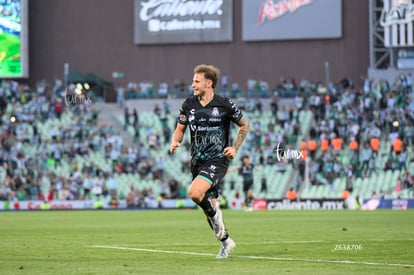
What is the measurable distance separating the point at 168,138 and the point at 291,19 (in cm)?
1086

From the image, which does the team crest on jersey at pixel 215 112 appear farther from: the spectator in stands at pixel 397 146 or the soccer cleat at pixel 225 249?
the spectator in stands at pixel 397 146

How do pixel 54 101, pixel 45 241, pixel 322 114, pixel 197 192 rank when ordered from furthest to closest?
pixel 54 101 < pixel 322 114 < pixel 45 241 < pixel 197 192

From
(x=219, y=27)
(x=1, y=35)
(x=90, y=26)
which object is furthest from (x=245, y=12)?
(x=1, y=35)

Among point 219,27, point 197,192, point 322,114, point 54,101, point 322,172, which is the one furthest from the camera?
point 219,27

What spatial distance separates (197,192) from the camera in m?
15.0

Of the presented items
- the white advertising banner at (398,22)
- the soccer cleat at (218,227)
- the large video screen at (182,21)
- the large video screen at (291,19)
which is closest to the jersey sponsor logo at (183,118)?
the soccer cleat at (218,227)

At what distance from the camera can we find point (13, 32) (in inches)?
2351

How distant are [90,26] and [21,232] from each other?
4158cm

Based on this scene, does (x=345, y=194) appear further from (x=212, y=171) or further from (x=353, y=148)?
(x=212, y=171)

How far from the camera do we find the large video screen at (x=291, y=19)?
5991 centimetres

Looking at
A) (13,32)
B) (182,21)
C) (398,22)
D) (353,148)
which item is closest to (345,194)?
(353,148)

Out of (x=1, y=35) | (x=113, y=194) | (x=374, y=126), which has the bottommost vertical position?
(x=113, y=194)

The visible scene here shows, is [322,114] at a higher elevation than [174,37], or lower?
lower

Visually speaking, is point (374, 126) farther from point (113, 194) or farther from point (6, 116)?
point (6, 116)
